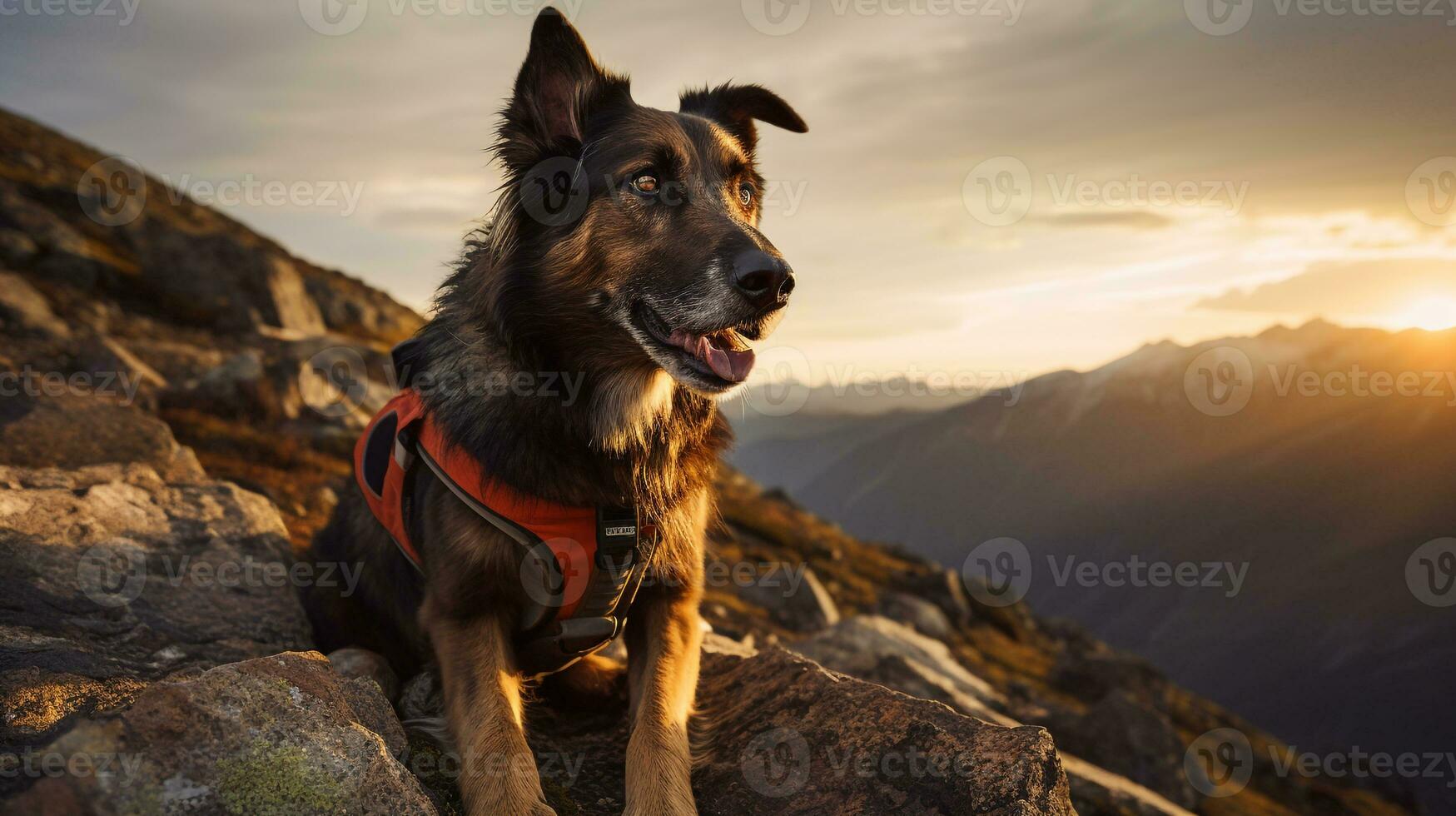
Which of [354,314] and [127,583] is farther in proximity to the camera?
[354,314]

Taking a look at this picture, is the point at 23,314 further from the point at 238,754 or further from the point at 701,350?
the point at 238,754

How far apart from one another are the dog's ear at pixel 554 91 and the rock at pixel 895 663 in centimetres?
688

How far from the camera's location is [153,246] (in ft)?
118

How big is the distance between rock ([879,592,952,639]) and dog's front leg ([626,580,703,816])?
36.1 m

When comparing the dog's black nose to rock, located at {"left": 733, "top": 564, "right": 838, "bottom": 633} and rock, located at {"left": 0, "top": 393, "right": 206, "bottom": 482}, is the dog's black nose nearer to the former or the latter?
rock, located at {"left": 0, "top": 393, "right": 206, "bottom": 482}

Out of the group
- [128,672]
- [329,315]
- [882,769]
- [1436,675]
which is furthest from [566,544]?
[1436,675]

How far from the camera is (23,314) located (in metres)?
20.3

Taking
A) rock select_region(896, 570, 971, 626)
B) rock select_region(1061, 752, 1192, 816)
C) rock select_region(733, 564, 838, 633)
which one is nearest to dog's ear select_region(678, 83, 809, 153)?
rock select_region(1061, 752, 1192, 816)

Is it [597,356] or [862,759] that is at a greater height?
[597,356]

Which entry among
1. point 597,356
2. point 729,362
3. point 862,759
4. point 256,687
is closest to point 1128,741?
point 862,759

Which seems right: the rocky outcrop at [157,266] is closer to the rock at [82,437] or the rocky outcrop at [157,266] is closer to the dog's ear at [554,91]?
the rock at [82,437]

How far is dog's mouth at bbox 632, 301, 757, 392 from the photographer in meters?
4.26

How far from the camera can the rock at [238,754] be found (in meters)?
2.42

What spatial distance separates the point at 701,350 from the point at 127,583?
13.4 feet
